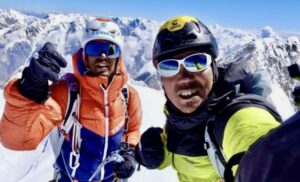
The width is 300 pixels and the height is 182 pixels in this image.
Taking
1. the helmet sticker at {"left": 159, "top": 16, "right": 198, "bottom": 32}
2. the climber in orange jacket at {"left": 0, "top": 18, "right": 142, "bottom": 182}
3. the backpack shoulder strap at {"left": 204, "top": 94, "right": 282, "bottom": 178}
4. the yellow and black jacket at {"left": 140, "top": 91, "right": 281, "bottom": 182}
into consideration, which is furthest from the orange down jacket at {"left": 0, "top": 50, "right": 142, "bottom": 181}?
the backpack shoulder strap at {"left": 204, "top": 94, "right": 282, "bottom": 178}

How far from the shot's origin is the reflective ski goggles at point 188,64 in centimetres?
253

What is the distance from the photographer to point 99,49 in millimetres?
4270

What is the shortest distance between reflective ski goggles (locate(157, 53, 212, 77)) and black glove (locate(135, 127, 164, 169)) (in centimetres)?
72

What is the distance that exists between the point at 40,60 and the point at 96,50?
1063 millimetres

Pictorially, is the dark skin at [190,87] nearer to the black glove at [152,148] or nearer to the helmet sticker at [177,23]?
the helmet sticker at [177,23]

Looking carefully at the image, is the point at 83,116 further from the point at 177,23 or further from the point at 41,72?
the point at 177,23

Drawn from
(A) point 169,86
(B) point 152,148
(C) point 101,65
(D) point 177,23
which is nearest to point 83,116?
(C) point 101,65

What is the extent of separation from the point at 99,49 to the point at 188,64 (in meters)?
1.97

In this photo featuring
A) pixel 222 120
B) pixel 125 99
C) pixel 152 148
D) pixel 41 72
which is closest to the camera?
pixel 222 120

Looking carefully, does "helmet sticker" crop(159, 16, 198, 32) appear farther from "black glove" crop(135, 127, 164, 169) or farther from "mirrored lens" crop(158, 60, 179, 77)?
"black glove" crop(135, 127, 164, 169)

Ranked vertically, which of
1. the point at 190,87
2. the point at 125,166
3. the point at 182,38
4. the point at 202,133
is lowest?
the point at 125,166

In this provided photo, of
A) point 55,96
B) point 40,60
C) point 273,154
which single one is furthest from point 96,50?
point 273,154

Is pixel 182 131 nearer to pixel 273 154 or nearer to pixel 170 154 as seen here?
pixel 170 154

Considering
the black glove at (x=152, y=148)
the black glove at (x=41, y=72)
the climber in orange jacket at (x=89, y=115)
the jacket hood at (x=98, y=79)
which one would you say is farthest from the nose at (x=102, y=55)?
the black glove at (x=152, y=148)
